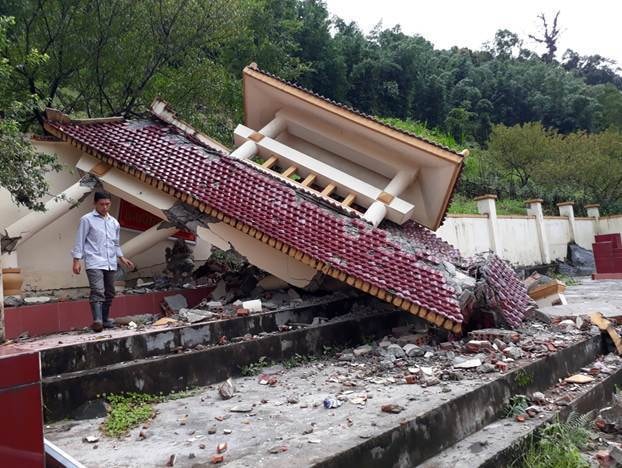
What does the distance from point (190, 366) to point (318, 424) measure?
157 centimetres

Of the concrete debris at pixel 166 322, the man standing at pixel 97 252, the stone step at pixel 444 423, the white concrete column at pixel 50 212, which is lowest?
the stone step at pixel 444 423

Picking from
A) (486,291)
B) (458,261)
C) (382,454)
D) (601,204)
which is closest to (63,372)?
(382,454)

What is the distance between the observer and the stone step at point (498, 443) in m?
3.47

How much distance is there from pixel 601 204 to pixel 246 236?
74.6 feet

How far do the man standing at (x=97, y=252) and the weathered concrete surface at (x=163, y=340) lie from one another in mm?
917

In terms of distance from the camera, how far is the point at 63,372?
4.24m

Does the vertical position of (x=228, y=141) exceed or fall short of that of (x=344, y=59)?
it falls short

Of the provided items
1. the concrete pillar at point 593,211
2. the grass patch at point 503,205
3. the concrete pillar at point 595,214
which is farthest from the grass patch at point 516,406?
the concrete pillar at point 593,211

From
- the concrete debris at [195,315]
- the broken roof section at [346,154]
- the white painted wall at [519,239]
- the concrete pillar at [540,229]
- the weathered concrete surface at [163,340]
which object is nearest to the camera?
the weathered concrete surface at [163,340]

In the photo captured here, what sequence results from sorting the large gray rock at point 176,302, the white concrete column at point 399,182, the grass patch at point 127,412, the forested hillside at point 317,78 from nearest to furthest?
the grass patch at point 127,412
the large gray rock at point 176,302
the white concrete column at point 399,182
the forested hillside at point 317,78

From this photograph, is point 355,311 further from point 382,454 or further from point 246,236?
point 382,454

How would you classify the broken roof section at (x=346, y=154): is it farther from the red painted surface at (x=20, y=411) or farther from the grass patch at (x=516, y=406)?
the red painted surface at (x=20, y=411)

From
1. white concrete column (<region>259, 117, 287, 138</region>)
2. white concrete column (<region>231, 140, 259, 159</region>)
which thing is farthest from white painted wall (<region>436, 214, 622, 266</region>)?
white concrete column (<region>231, 140, 259, 159</region>)

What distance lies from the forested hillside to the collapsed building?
1.60m
